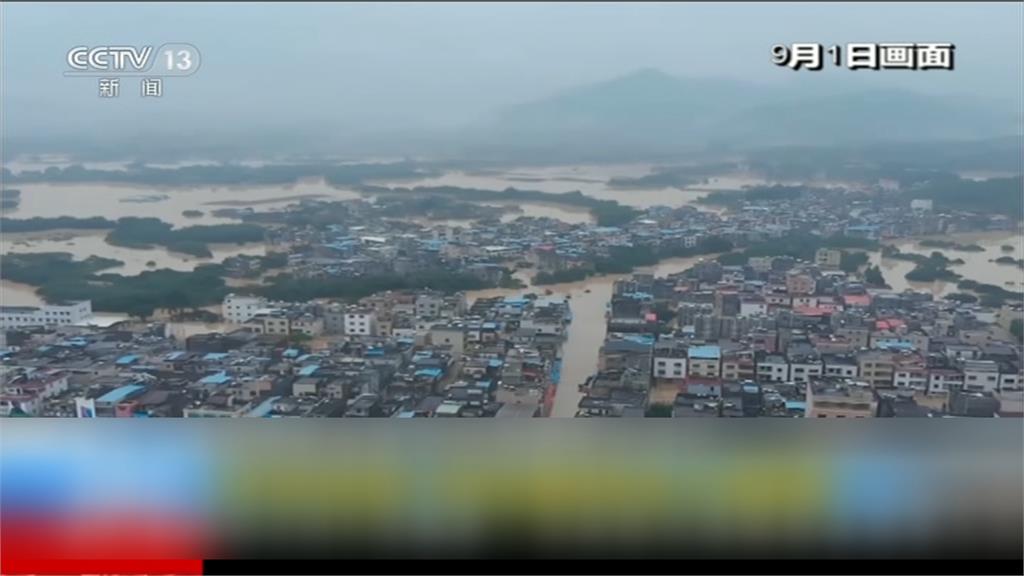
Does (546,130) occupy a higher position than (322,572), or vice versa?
(546,130)

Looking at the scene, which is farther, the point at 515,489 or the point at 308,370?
the point at 515,489

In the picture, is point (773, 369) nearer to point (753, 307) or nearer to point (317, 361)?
point (753, 307)

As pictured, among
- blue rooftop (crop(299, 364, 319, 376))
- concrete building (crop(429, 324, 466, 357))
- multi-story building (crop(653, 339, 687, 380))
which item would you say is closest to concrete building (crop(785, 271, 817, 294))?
multi-story building (crop(653, 339, 687, 380))

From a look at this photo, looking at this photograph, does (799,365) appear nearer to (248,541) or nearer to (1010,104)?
(1010,104)

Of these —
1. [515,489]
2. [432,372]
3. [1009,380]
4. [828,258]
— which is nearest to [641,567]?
[515,489]

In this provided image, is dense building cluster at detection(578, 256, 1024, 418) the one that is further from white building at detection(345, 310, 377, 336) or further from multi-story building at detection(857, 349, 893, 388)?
white building at detection(345, 310, 377, 336)

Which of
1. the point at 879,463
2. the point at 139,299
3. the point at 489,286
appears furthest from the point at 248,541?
the point at 879,463
